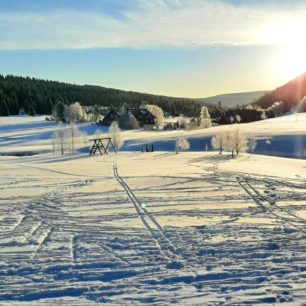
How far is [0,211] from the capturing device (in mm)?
18266

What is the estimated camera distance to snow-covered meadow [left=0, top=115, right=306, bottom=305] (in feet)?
32.3

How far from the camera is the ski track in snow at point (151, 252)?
978 cm

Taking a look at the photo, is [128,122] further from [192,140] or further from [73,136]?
[192,140]

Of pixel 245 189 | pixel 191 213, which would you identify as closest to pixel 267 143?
pixel 245 189

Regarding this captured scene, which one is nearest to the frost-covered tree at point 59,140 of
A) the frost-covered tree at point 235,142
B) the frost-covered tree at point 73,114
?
the frost-covered tree at point 235,142

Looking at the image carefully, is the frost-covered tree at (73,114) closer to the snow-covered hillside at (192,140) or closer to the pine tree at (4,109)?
the snow-covered hillside at (192,140)

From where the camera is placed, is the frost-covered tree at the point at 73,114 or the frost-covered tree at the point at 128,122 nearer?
the frost-covered tree at the point at 128,122

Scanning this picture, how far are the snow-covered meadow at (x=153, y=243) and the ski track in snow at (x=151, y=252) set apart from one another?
0.03m

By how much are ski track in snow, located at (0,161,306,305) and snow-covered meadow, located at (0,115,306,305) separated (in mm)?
25

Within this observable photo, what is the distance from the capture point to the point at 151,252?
1257 centimetres

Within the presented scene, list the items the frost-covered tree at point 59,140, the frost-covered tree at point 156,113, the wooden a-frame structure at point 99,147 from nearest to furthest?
the wooden a-frame structure at point 99,147 → the frost-covered tree at point 59,140 → the frost-covered tree at point 156,113

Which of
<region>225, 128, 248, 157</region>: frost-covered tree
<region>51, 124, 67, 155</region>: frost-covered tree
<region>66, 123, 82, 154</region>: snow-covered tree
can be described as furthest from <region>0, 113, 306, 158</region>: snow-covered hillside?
<region>225, 128, 248, 157</region>: frost-covered tree

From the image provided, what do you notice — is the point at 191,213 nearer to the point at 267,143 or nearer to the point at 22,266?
the point at 22,266

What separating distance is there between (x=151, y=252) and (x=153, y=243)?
2.86 feet
